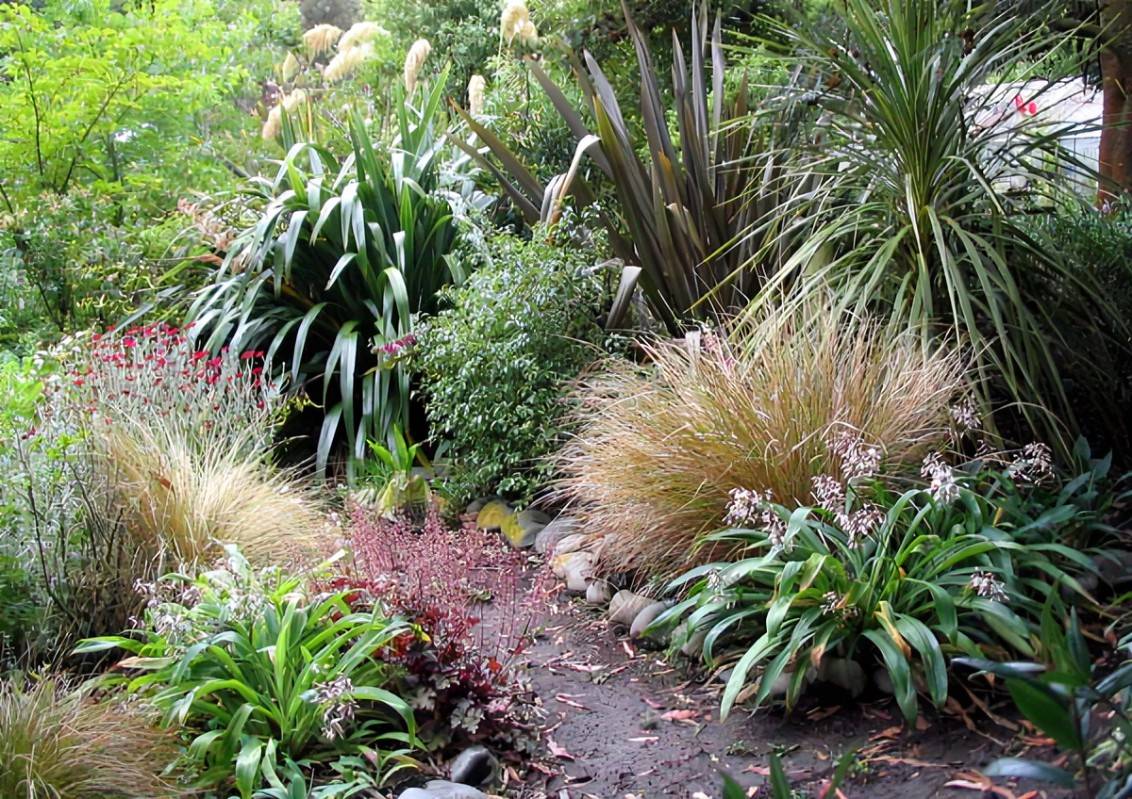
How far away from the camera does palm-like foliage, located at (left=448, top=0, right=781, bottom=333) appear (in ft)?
18.1

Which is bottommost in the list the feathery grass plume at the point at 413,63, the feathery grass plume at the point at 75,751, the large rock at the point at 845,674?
A: the large rock at the point at 845,674

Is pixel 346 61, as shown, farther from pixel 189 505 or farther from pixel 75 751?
pixel 75 751

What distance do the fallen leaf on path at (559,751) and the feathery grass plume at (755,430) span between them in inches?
33.0

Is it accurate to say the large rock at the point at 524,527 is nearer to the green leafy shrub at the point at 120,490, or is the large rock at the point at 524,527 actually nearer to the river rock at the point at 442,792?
the green leafy shrub at the point at 120,490

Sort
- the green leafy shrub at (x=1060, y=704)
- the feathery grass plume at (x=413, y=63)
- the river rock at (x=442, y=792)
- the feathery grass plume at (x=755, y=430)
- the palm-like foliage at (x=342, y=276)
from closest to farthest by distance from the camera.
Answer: the green leafy shrub at (x=1060, y=704) < the river rock at (x=442, y=792) < the feathery grass plume at (x=755, y=430) < the palm-like foliage at (x=342, y=276) < the feathery grass plume at (x=413, y=63)

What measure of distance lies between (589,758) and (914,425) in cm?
164

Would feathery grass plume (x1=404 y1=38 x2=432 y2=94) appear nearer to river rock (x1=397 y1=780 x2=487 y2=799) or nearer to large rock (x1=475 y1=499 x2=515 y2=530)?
large rock (x1=475 y1=499 x2=515 y2=530)

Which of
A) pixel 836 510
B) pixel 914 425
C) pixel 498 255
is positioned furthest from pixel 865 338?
pixel 498 255

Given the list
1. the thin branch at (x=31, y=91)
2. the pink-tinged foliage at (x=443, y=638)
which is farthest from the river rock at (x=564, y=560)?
the thin branch at (x=31, y=91)

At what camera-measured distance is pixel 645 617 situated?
3785 millimetres

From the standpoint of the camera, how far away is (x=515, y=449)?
5.11m

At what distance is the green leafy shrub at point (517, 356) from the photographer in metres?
4.98

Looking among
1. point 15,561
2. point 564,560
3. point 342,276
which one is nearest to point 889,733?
point 564,560

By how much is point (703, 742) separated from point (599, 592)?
114cm
